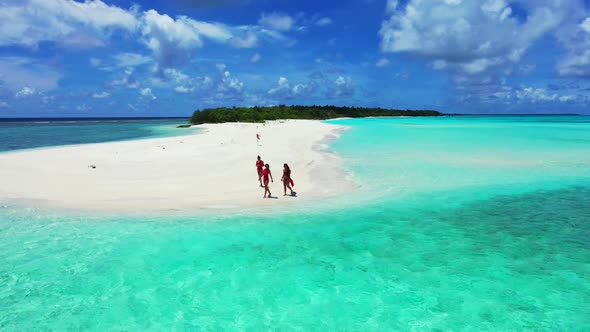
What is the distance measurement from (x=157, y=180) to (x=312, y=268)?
12.1 metres

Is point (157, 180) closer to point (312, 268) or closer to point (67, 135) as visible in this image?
point (312, 268)

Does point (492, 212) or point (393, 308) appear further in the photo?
point (492, 212)

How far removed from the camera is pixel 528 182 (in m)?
19.8

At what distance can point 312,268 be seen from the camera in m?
9.44

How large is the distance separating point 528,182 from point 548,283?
12852mm

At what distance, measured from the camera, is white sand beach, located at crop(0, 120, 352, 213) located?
1537 centimetres

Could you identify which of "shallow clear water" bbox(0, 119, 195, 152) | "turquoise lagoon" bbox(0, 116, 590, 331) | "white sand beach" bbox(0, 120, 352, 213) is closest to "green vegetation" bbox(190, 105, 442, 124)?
"shallow clear water" bbox(0, 119, 195, 152)

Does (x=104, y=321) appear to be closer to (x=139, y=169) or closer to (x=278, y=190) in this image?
(x=278, y=190)

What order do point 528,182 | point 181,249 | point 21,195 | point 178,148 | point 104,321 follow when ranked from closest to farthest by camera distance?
1. point 104,321
2. point 181,249
3. point 21,195
4. point 528,182
5. point 178,148

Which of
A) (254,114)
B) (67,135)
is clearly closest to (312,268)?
(67,135)

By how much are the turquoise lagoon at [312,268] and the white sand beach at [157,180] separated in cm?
166

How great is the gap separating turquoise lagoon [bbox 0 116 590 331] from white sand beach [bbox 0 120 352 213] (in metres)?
1.66

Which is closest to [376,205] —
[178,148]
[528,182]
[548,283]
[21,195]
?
[548,283]

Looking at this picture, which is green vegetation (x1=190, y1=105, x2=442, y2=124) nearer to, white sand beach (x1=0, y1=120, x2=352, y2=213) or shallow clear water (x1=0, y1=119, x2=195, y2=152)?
shallow clear water (x1=0, y1=119, x2=195, y2=152)
